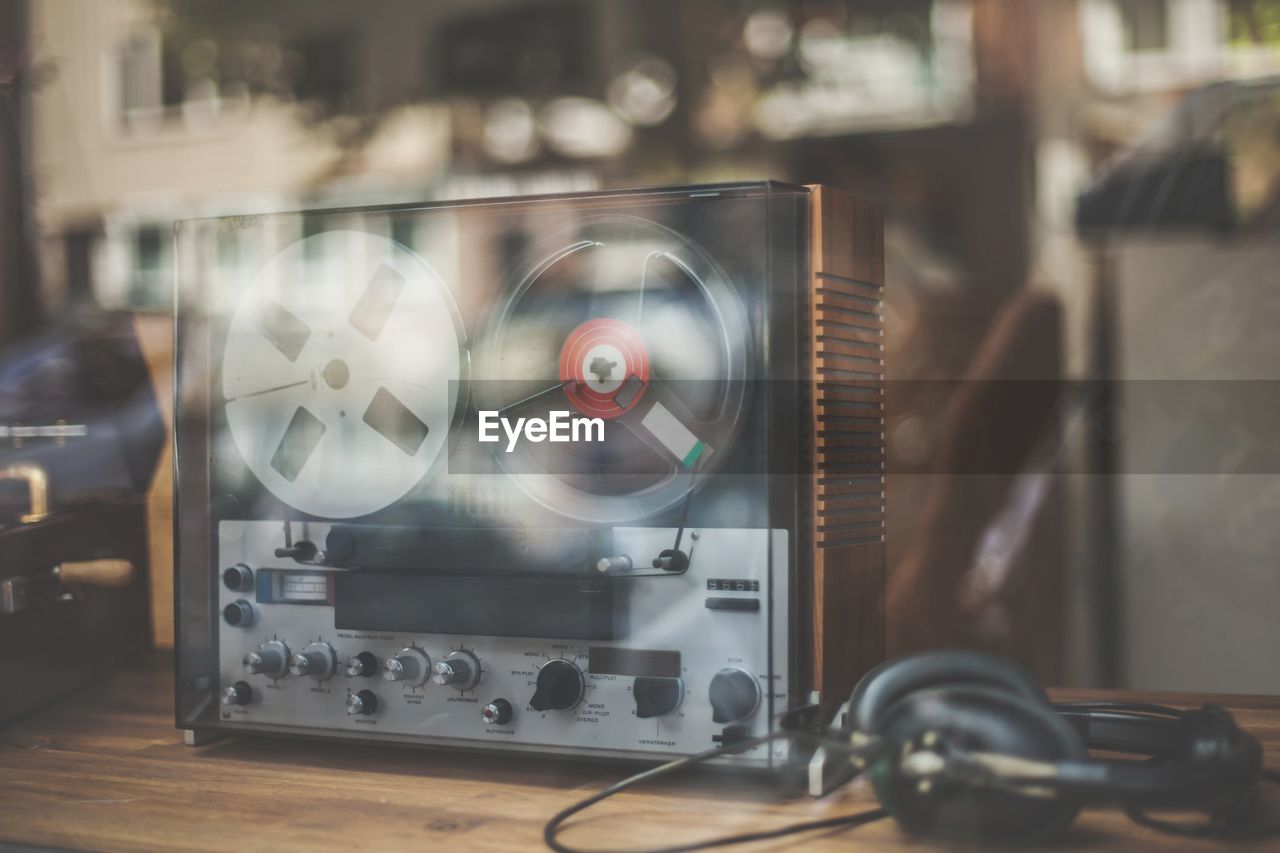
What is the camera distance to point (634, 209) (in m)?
0.68

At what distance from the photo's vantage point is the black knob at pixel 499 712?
0.67 m

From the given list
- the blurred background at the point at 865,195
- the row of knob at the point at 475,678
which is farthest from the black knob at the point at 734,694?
the blurred background at the point at 865,195

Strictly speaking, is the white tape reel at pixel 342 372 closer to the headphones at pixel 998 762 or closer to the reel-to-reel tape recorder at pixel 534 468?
the reel-to-reel tape recorder at pixel 534 468

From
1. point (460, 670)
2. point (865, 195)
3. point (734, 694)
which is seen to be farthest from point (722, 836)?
point (865, 195)

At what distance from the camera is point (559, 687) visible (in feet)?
2.14

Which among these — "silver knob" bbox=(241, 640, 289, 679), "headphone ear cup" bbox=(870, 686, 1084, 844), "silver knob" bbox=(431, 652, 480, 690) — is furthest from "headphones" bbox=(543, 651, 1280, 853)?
"silver knob" bbox=(241, 640, 289, 679)

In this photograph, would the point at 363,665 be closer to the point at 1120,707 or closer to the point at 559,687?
the point at 559,687

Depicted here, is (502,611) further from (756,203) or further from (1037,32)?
(1037,32)

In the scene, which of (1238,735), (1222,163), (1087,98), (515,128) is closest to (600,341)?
(1238,735)

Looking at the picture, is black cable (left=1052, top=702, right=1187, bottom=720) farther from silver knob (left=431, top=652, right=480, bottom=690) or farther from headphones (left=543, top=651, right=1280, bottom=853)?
silver knob (left=431, top=652, right=480, bottom=690)

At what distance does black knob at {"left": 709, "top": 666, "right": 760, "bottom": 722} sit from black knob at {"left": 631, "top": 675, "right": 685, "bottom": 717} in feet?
0.06

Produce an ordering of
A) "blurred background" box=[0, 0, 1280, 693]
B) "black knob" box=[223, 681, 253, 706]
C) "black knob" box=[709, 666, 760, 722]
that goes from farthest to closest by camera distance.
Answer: "blurred background" box=[0, 0, 1280, 693] < "black knob" box=[223, 681, 253, 706] < "black knob" box=[709, 666, 760, 722]

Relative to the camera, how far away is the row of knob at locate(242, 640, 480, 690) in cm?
68

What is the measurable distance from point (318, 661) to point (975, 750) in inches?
15.0
